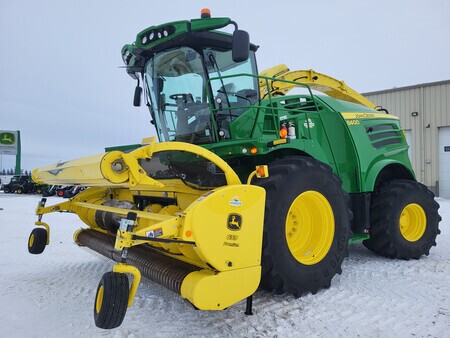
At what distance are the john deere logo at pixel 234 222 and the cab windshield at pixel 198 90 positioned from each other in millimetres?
1240

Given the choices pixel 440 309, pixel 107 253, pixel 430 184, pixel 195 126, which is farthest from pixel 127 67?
pixel 430 184

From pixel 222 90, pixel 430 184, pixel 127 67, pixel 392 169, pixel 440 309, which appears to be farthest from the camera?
pixel 430 184

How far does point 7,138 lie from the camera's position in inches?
1323

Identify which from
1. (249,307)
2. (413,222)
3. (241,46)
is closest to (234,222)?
(249,307)

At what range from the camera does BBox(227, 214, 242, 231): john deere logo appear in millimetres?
2662

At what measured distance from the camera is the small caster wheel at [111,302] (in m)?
2.11

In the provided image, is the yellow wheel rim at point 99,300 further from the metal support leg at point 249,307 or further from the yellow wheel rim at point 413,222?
the yellow wheel rim at point 413,222

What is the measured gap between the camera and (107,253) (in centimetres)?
373

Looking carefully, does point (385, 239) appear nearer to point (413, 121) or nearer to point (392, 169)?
point (392, 169)

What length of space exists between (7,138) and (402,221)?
36.1 meters

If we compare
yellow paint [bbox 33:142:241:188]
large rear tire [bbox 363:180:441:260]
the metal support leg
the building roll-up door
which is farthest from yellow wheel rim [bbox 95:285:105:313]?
the building roll-up door

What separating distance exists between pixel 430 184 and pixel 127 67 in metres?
16.7

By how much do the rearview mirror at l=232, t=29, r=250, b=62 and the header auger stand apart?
0.01 m

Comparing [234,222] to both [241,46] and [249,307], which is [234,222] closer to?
[249,307]
